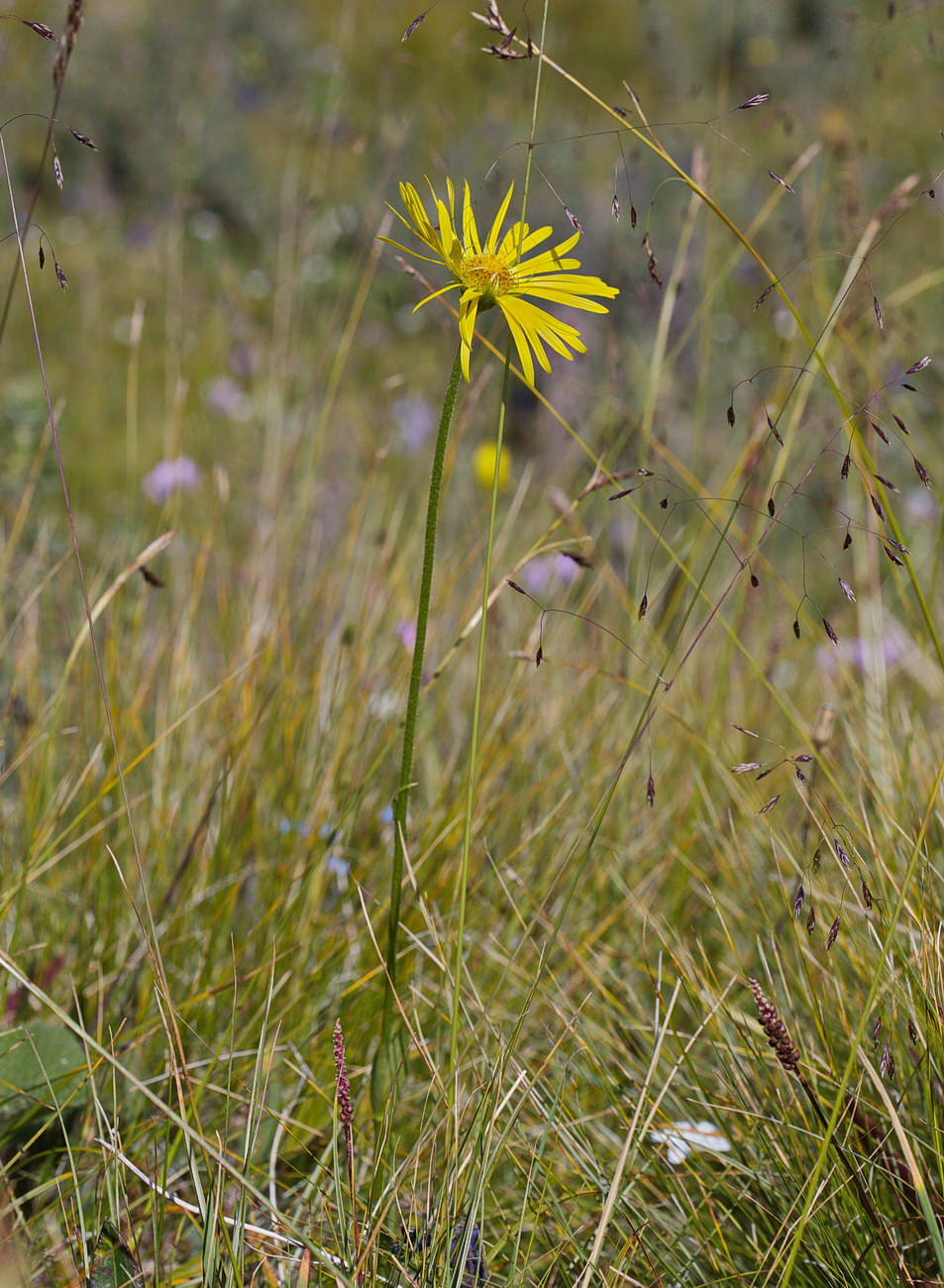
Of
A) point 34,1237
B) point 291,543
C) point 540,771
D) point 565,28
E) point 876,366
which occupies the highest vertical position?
point 565,28

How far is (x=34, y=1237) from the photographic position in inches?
35.1

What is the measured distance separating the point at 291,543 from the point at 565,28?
6.42m

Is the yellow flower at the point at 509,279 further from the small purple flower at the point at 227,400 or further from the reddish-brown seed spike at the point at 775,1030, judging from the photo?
the small purple flower at the point at 227,400

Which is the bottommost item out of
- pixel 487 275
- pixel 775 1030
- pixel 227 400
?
pixel 227 400

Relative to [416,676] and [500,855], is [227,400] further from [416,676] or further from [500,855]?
[416,676]

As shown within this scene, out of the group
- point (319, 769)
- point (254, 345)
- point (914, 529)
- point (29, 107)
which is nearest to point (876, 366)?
point (914, 529)

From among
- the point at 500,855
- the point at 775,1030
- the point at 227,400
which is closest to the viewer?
the point at 775,1030

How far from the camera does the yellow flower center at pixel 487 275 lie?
2.43ft

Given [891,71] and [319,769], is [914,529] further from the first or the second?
[891,71]

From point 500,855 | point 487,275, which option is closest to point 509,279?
point 487,275

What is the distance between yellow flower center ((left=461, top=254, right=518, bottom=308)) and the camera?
0.74 m

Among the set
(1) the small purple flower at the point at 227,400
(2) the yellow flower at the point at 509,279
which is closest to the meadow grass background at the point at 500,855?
(2) the yellow flower at the point at 509,279

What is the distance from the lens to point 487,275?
74 centimetres

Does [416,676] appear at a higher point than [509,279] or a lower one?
lower
